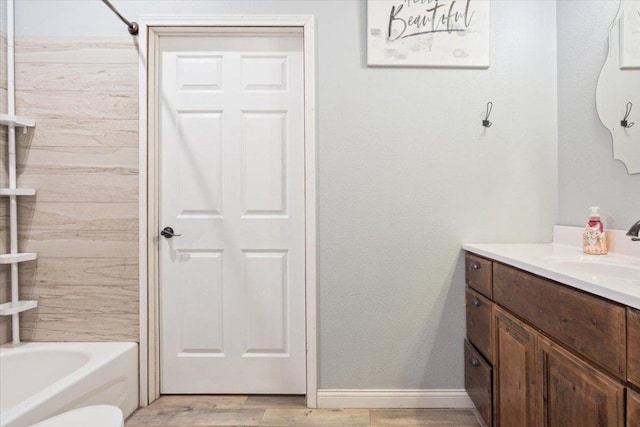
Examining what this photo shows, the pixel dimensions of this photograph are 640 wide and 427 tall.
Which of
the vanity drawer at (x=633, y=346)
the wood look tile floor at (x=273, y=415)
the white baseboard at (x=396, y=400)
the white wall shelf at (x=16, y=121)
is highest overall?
the white wall shelf at (x=16, y=121)

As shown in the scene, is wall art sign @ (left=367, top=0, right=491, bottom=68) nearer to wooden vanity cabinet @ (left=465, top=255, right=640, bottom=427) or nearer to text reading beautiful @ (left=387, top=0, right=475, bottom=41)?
text reading beautiful @ (left=387, top=0, right=475, bottom=41)

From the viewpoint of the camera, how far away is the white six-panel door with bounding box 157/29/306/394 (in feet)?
6.83

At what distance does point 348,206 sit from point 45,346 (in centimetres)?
173

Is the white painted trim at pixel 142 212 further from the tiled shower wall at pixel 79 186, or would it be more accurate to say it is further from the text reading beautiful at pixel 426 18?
the text reading beautiful at pixel 426 18

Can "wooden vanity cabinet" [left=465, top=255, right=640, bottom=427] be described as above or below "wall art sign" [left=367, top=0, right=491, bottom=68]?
below

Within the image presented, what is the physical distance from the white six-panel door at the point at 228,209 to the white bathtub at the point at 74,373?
223mm

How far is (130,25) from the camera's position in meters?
1.93

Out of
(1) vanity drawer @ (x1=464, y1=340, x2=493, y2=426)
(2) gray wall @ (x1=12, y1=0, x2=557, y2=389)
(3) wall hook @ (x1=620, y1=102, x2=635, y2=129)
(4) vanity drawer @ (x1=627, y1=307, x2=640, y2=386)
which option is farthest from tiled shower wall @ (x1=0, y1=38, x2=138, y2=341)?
(3) wall hook @ (x1=620, y1=102, x2=635, y2=129)

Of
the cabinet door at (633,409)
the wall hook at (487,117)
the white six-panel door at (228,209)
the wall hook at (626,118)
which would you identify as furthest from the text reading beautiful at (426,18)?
the cabinet door at (633,409)

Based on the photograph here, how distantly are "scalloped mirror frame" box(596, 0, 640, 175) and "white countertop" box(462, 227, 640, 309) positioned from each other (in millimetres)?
386

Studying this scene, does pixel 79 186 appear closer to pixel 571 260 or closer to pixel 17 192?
pixel 17 192

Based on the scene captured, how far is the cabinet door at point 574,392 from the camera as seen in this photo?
2.91ft

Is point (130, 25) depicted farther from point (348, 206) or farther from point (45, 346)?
point (45, 346)

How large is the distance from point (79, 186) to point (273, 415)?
1.58 metres
